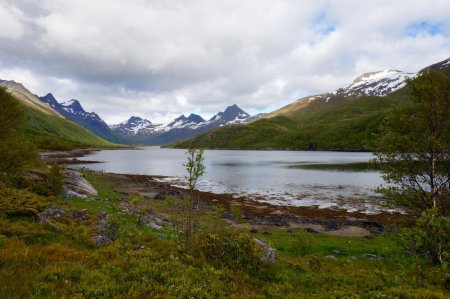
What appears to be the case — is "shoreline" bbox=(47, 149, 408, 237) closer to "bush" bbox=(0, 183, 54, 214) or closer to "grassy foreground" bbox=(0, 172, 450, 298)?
"bush" bbox=(0, 183, 54, 214)

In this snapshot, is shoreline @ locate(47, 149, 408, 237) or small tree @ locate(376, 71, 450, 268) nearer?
small tree @ locate(376, 71, 450, 268)

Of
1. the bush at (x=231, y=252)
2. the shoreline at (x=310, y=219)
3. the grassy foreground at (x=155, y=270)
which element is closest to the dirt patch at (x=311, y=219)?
the shoreline at (x=310, y=219)

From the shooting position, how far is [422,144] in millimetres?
22688

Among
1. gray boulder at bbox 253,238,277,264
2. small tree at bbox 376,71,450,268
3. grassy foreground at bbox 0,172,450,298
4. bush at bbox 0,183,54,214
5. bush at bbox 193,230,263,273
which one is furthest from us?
small tree at bbox 376,71,450,268

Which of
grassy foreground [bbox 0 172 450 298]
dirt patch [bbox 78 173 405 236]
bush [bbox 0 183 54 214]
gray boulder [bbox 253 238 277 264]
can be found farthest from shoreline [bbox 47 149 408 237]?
grassy foreground [bbox 0 172 450 298]

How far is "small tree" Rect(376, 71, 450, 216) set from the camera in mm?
22391

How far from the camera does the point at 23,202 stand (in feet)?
63.0

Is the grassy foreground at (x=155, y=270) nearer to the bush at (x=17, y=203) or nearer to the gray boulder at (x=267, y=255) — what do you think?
the bush at (x=17, y=203)

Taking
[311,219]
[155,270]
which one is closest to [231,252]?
[155,270]

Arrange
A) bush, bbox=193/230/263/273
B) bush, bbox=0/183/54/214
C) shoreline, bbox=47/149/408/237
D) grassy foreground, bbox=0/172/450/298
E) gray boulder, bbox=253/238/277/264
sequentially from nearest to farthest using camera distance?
grassy foreground, bbox=0/172/450/298, bush, bbox=193/230/263/273, gray boulder, bbox=253/238/277/264, bush, bbox=0/183/54/214, shoreline, bbox=47/149/408/237

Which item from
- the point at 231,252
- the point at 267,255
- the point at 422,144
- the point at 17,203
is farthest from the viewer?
the point at 422,144

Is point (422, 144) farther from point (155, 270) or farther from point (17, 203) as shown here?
point (17, 203)

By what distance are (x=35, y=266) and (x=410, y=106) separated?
27.7 metres

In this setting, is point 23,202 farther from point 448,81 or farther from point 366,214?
point 366,214
